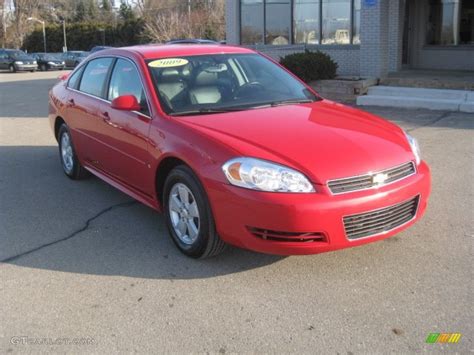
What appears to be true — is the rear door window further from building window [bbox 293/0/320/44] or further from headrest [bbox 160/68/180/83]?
building window [bbox 293/0/320/44]

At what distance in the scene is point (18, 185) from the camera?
662 centimetres

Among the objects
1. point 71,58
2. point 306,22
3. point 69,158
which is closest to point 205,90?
point 69,158

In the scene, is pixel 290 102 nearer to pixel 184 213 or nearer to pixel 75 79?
pixel 184 213

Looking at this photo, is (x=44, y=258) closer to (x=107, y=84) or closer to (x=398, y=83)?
(x=107, y=84)

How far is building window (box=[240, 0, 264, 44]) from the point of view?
17547 millimetres

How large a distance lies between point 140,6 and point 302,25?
2157 inches

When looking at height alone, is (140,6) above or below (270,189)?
above

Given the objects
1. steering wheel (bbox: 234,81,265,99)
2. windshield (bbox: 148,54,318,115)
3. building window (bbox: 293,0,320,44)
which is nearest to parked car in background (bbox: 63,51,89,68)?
building window (bbox: 293,0,320,44)

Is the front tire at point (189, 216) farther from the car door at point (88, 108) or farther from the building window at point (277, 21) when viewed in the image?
the building window at point (277, 21)

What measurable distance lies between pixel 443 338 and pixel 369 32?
480 inches

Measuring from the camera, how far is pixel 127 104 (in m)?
4.66

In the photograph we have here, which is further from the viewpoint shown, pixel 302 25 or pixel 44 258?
pixel 302 25

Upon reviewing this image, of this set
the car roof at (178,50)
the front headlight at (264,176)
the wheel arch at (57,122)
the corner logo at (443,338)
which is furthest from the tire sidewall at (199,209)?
the wheel arch at (57,122)

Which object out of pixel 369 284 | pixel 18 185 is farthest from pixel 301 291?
pixel 18 185
